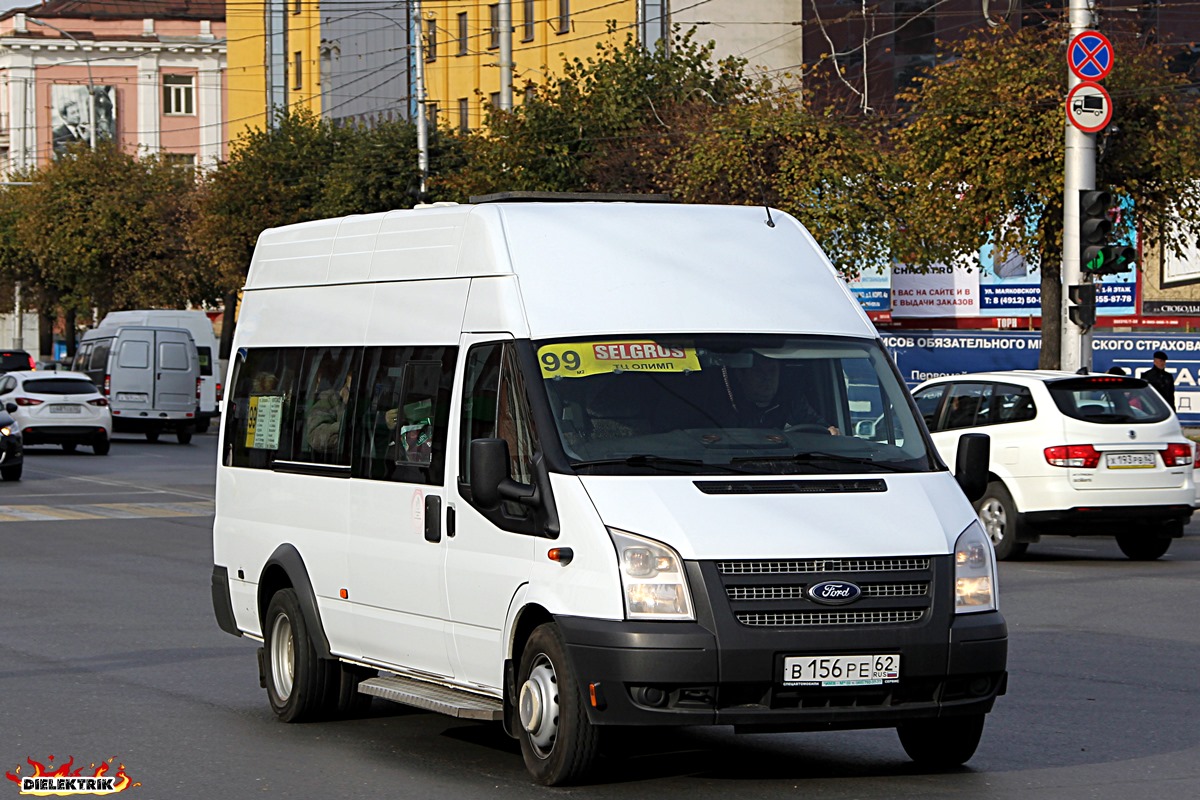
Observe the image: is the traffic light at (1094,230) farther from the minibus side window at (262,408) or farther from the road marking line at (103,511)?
the minibus side window at (262,408)

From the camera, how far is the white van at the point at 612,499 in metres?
7.60

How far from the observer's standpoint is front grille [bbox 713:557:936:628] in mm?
7566

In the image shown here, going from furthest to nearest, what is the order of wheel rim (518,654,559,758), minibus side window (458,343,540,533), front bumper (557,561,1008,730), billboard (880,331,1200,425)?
billboard (880,331,1200,425) < minibus side window (458,343,540,533) < wheel rim (518,654,559,758) < front bumper (557,561,1008,730)

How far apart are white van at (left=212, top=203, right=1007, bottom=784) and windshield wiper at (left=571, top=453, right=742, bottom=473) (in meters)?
0.01

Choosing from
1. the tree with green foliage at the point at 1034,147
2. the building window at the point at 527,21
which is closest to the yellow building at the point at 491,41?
the building window at the point at 527,21

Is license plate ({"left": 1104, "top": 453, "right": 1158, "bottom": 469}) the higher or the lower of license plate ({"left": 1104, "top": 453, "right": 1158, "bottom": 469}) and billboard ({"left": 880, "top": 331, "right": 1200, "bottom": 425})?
the lower

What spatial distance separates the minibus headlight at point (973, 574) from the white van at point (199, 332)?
1612 inches

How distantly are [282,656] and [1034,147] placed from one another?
22.9m

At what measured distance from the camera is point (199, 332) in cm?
5003

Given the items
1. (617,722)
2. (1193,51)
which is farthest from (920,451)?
(1193,51)

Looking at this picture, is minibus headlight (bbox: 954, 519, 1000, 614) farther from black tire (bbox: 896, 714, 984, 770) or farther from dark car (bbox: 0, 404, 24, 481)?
dark car (bbox: 0, 404, 24, 481)

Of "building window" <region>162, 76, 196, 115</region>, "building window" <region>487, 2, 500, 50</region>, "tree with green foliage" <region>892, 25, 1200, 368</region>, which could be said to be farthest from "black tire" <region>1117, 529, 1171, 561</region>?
"building window" <region>162, 76, 196, 115</region>

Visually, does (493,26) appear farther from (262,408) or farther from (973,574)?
(973,574)

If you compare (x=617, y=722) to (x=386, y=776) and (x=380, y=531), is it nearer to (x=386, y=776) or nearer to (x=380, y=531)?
(x=386, y=776)
